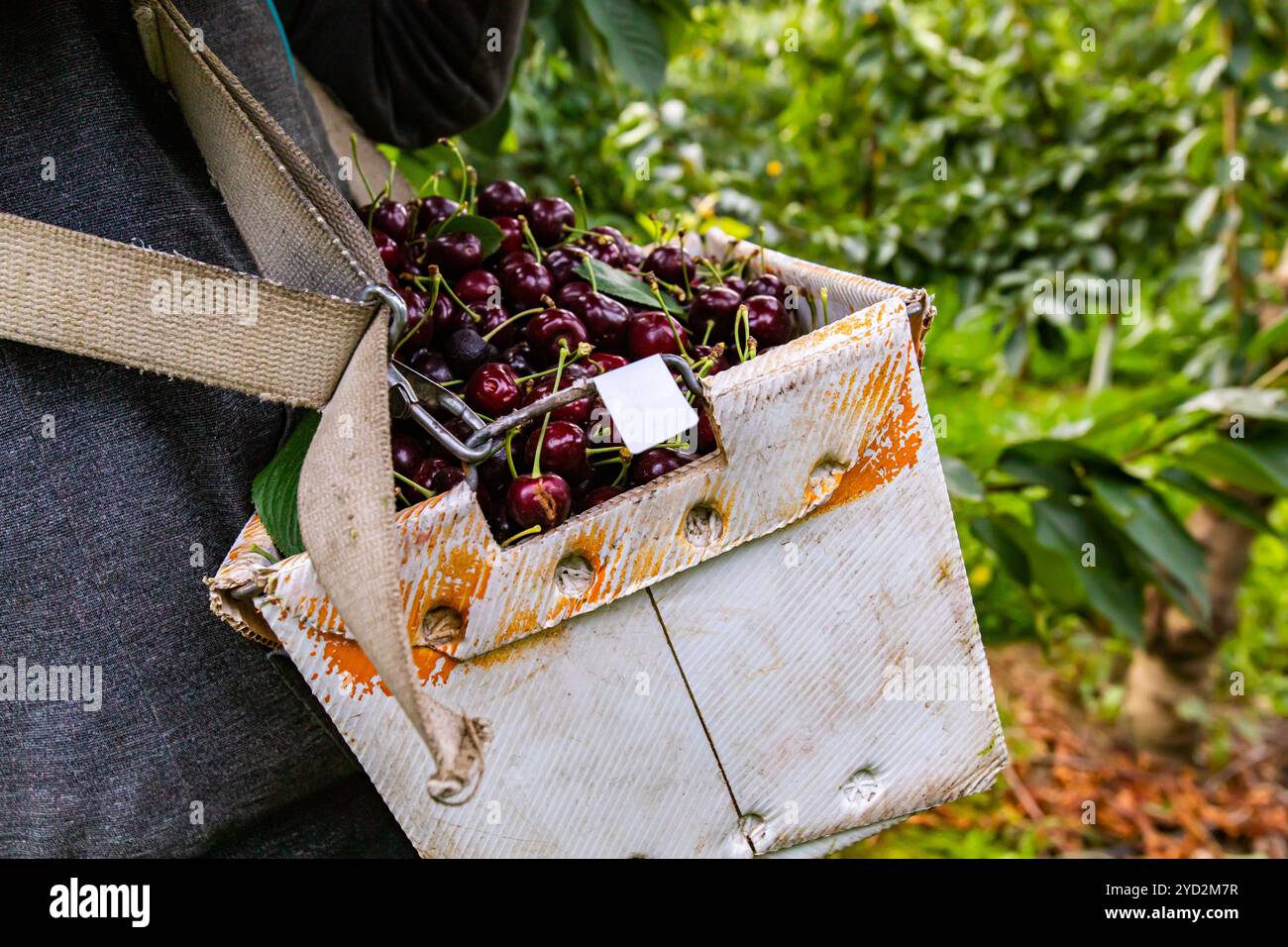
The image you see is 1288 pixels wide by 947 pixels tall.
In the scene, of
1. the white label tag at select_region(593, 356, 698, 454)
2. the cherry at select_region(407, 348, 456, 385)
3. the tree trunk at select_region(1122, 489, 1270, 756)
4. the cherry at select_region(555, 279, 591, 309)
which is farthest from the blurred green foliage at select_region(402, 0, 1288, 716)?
the white label tag at select_region(593, 356, 698, 454)

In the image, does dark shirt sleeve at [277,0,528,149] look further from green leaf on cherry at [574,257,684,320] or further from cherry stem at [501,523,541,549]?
cherry stem at [501,523,541,549]

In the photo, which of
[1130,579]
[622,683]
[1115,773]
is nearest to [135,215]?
[622,683]

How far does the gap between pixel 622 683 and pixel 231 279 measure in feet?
1.13

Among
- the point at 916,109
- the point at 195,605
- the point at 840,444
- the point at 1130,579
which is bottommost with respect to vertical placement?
the point at 1130,579

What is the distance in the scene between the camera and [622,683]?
0.69m

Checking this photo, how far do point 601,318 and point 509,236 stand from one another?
0.58 feet

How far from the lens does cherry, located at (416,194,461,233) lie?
0.96m

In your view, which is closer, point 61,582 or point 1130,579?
point 61,582

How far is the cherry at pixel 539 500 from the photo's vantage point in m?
0.68

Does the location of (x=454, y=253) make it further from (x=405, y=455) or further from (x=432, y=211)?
(x=405, y=455)

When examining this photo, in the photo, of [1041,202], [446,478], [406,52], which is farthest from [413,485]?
[1041,202]

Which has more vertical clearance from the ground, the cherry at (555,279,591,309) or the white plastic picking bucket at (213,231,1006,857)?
the cherry at (555,279,591,309)

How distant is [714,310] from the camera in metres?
0.88
